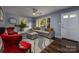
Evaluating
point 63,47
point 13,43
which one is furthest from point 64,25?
point 13,43

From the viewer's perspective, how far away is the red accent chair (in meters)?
1.86

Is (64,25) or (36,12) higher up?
(36,12)

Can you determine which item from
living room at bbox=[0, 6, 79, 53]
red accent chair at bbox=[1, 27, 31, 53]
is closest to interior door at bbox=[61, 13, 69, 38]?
living room at bbox=[0, 6, 79, 53]

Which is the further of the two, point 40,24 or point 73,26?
point 40,24

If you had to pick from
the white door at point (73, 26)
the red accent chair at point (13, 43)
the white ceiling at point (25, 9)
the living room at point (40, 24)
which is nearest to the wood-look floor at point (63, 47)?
the living room at point (40, 24)

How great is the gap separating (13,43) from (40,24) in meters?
0.60

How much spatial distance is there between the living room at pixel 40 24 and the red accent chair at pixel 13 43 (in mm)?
18

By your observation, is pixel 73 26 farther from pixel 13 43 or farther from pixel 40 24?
pixel 13 43

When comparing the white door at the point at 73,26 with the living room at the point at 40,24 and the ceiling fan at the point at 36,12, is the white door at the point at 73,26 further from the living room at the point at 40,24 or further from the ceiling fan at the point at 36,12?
the ceiling fan at the point at 36,12

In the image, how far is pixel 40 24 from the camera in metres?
2.04

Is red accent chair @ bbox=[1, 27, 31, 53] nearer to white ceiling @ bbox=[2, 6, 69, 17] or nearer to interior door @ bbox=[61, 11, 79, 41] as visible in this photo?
white ceiling @ bbox=[2, 6, 69, 17]
